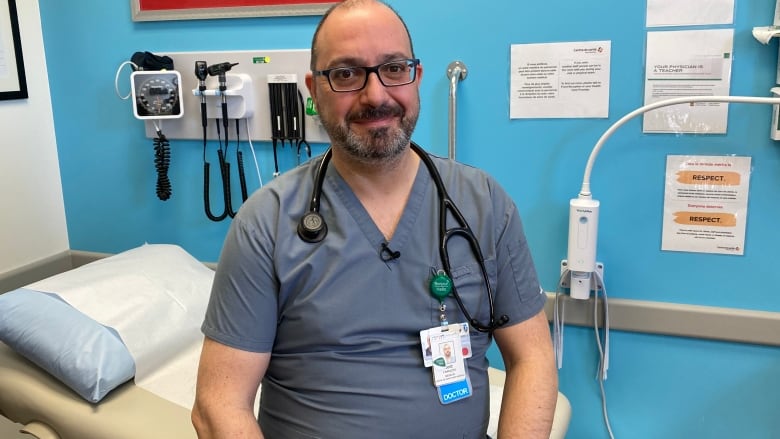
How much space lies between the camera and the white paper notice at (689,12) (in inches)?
61.4

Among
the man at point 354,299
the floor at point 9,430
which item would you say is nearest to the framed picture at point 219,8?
the man at point 354,299

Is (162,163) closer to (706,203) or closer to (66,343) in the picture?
(66,343)

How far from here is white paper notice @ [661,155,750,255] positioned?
5.33 feet

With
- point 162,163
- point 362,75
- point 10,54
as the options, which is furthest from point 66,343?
point 10,54

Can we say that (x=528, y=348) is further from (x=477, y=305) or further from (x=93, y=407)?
(x=93, y=407)

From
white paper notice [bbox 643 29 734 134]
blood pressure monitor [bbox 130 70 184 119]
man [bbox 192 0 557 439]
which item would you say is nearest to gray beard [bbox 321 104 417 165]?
man [bbox 192 0 557 439]

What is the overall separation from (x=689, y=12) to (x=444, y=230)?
0.90 meters

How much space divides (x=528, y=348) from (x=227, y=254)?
1.94ft

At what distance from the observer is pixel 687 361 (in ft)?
5.74

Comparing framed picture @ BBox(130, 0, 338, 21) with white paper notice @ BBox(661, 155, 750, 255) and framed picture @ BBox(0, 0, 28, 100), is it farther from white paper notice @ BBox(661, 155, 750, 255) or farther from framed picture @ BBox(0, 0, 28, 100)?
white paper notice @ BBox(661, 155, 750, 255)

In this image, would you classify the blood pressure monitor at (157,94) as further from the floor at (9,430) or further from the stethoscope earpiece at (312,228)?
the stethoscope earpiece at (312,228)

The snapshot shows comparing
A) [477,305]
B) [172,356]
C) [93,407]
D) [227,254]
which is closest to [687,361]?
[477,305]

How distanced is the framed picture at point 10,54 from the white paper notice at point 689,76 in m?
1.95

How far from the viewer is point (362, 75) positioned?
3.76ft
